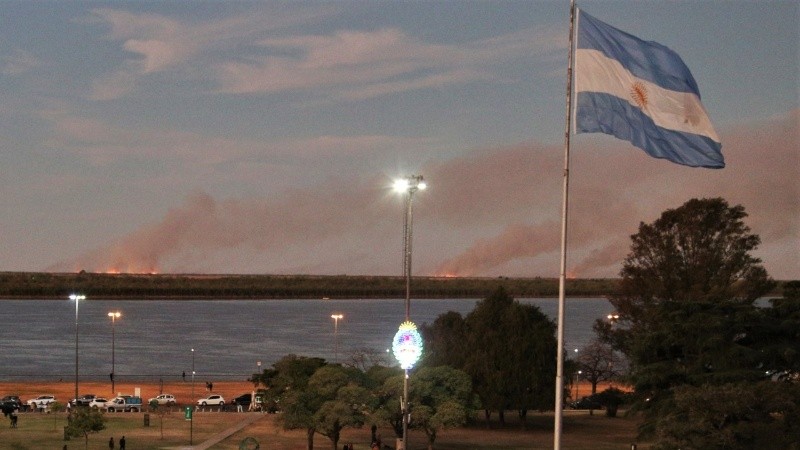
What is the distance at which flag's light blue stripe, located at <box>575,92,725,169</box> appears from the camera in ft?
71.2

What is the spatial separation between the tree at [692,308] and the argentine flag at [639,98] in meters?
25.0

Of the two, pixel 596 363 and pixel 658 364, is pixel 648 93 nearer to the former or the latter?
pixel 658 364

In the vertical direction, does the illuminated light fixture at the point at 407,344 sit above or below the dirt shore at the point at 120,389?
above

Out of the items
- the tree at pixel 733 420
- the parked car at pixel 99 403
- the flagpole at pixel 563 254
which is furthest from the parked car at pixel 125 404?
the flagpole at pixel 563 254

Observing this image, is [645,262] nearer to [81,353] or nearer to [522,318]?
[522,318]

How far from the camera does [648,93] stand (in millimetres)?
22250

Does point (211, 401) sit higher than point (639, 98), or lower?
lower

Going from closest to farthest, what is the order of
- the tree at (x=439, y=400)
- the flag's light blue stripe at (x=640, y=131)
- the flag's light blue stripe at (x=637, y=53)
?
1. the flag's light blue stripe at (x=640, y=131)
2. the flag's light blue stripe at (x=637, y=53)
3. the tree at (x=439, y=400)

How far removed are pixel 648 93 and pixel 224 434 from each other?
48.8 m

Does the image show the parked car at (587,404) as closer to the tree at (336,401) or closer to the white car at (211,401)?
the white car at (211,401)

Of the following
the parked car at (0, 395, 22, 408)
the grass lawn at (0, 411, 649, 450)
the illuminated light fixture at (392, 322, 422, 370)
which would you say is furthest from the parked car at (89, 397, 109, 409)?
the illuminated light fixture at (392, 322, 422, 370)

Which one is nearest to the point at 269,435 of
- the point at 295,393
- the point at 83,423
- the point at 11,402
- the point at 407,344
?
the point at 295,393

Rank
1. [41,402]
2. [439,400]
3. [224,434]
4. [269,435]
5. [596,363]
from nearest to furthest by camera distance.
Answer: [439,400]
[224,434]
[269,435]
[41,402]
[596,363]

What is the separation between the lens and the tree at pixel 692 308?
52812 mm
